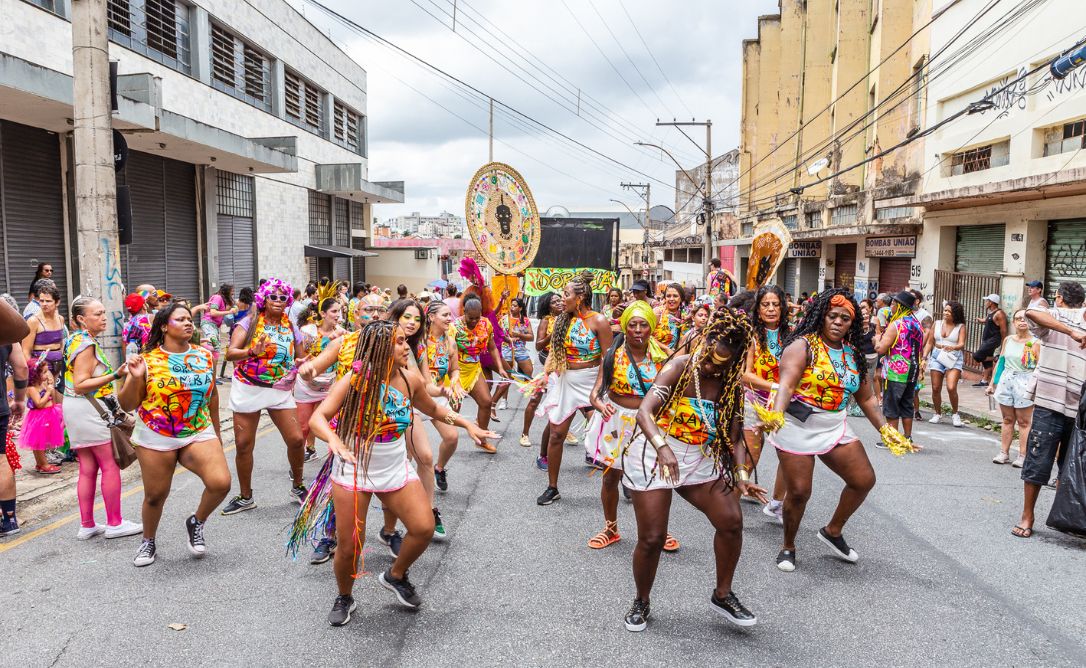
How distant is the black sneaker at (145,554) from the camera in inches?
182

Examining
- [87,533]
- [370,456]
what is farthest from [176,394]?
[370,456]

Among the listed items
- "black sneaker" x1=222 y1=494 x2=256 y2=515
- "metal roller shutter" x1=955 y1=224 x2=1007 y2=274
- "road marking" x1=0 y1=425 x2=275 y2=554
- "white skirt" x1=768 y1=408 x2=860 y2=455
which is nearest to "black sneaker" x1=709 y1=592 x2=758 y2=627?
"white skirt" x1=768 y1=408 x2=860 y2=455

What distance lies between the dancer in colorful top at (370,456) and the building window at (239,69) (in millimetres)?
17772

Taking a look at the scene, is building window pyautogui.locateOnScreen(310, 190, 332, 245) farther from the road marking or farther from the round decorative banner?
the road marking

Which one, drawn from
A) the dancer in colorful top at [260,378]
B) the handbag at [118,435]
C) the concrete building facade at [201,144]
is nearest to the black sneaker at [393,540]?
the dancer in colorful top at [260,378]

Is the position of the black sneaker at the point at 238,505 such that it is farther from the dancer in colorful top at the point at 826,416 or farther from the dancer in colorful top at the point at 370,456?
the dancer in colorful top at the point at 826,416

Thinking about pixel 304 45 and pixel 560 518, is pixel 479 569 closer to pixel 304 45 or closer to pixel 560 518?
pixel 560 518

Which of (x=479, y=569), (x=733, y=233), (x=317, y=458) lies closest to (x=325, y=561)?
(x=479, y=569)

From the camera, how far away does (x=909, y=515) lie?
232 inches

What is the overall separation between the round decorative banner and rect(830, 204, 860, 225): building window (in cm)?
1399

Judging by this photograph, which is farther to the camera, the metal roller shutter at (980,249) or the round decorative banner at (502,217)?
the metal roller shutter at (980,249)

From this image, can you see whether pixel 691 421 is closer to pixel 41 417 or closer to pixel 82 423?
pixel 82 423

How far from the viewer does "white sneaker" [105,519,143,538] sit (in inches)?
202

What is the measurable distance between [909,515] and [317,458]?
5.49 m
